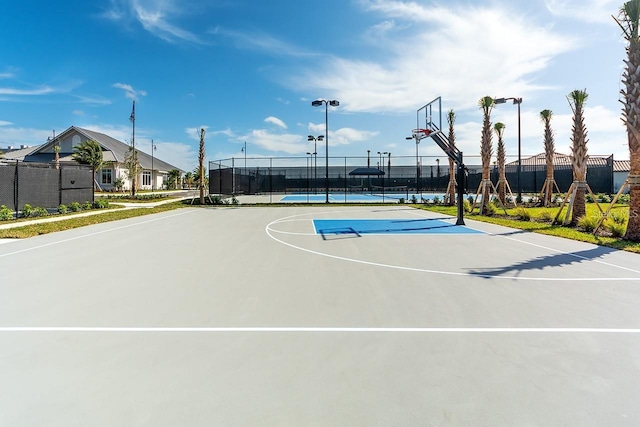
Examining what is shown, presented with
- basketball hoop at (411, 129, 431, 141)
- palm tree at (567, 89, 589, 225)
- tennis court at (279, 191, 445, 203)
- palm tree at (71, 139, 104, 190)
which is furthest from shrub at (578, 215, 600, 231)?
palm tree at (71, 139, 104, 190)

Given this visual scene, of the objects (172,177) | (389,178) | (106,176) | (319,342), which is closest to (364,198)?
(389,178)

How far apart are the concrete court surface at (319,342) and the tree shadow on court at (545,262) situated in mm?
86

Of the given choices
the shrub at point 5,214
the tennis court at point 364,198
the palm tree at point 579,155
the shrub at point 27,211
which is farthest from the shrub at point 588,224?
the shrub at point 27,211

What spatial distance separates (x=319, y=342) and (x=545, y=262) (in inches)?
233

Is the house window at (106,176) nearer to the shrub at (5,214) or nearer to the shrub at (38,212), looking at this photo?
the shrub at (38,212)

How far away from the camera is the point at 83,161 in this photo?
1451 inches

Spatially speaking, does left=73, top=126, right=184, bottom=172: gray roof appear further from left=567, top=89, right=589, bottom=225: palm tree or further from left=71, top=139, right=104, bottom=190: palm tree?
left=567, top=89, right=589, bottom=225: palm tree

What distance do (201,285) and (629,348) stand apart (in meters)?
5.14

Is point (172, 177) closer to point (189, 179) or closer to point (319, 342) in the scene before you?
point (189, 179)

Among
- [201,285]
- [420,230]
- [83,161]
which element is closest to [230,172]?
[83,161]

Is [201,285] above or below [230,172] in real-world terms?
below

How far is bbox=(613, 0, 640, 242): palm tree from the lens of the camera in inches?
400

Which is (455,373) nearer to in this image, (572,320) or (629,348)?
(629,348)

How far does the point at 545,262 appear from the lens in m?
7.45
